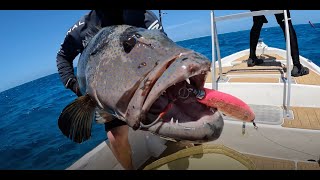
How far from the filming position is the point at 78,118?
7.06 feet

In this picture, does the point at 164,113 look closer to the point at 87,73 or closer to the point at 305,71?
the point at 87,73

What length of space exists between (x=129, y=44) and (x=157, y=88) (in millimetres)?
557

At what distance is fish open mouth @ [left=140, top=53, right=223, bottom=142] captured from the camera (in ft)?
4.32

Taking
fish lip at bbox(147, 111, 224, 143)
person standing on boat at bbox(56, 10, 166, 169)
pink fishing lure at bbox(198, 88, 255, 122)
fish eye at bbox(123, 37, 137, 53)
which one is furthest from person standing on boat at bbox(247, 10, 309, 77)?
fish lip at bbox(147, 111, 224, 143)

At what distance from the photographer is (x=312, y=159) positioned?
3.51 metres

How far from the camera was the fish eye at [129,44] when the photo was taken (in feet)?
5.68

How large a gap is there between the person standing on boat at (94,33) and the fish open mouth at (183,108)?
108cm

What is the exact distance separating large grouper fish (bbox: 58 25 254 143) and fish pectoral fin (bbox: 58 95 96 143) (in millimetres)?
100

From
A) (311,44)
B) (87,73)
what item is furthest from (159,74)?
(311,44)

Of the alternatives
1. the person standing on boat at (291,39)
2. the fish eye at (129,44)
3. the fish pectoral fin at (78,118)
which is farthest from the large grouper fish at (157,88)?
the person standing on boat at (291,39)

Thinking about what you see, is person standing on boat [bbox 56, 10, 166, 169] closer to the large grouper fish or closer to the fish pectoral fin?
the fish pectoral fin

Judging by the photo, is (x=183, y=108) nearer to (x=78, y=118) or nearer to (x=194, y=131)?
(x=194, y=131)

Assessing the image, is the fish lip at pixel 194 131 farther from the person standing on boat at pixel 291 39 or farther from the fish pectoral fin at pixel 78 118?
the person standing on boat at pixel 291 39

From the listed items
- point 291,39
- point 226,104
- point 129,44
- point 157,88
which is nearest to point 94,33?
point 129,44
